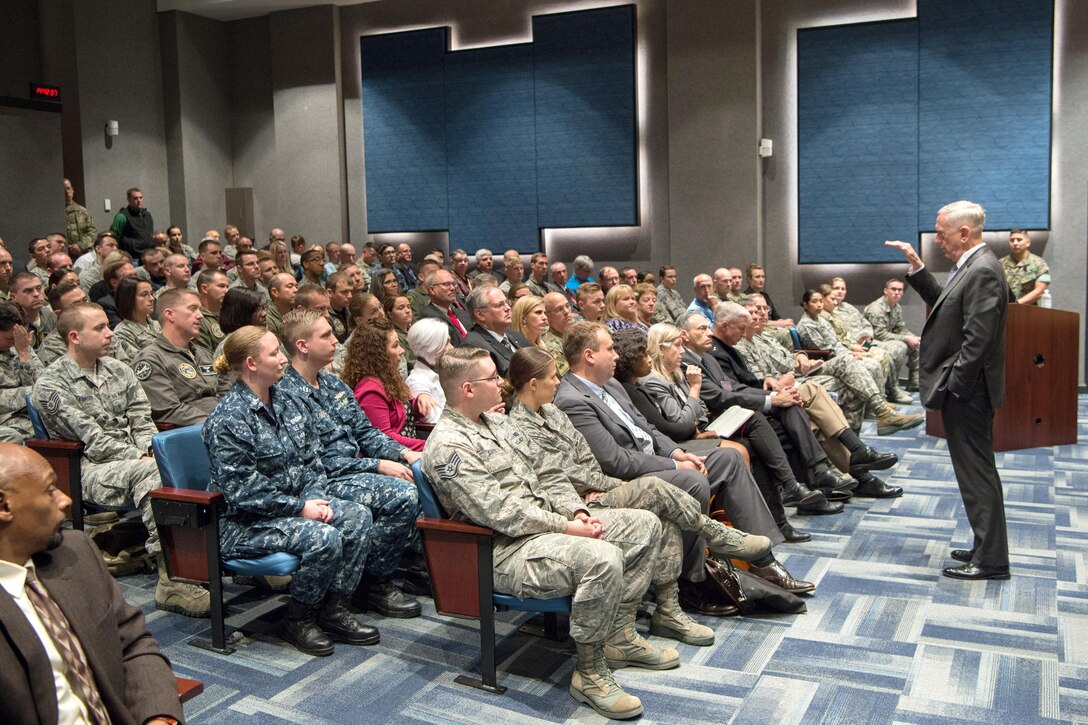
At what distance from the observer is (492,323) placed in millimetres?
5160

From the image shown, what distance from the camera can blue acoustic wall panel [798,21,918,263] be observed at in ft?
31.4

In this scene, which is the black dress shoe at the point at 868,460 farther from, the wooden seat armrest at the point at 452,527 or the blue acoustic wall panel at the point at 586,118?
the blue acoustic wall panel at the point at 586,118

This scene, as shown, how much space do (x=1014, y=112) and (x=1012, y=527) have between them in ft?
19.4

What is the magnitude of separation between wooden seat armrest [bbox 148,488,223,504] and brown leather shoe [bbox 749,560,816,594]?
200 cm

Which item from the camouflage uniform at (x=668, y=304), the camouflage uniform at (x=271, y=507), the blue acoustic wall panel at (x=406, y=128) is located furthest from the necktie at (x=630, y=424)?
the blue acoustic wall panel at (x=406, y=128)

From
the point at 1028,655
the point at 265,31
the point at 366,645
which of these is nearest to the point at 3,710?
the point at 366,645

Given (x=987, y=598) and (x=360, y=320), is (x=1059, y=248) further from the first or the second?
(x=360, y=320)

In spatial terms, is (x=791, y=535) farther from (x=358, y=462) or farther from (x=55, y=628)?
(x=55, y=628)

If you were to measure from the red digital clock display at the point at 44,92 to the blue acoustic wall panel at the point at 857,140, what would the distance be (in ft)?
25.7

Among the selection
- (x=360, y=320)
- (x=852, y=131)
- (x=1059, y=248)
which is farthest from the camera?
(x=852, y=131)

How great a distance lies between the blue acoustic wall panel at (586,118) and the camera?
10.6 m

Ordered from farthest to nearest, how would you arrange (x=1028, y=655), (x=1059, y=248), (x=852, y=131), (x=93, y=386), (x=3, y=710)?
(x=852, y=131) < (x=1059, y=248) < (x=93, y=386) < (x=1028, y=655) < (x=3, y=710)

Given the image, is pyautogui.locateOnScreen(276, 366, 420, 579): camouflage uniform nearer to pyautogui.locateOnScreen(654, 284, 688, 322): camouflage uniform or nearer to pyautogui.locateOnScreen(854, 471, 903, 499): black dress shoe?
pyautogui.locateOnScreen(854, 471, 903, 499): black dress shoe

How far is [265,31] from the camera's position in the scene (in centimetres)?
1248
